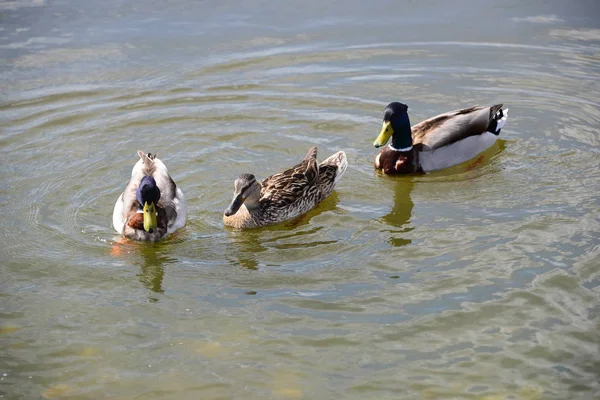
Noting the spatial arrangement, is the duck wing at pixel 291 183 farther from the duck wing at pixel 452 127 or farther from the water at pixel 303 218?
the duck wing at pixel 452 127

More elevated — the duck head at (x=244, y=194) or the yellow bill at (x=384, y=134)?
the yellow bill at (x=384, y=134)

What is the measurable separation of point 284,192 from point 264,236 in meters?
0.62

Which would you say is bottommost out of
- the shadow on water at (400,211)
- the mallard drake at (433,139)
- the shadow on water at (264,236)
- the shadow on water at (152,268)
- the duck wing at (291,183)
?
the shadow on water at (152,268)

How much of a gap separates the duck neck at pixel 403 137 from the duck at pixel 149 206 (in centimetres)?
278

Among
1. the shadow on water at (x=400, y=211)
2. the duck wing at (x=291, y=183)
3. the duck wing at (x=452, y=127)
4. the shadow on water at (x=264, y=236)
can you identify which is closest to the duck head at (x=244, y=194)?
the duck wing at (x=291, y=183)

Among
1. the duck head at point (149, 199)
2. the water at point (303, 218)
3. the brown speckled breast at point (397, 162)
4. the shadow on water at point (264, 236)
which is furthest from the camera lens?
the brown speckled breast at point (397, 162)

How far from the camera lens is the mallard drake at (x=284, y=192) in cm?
913

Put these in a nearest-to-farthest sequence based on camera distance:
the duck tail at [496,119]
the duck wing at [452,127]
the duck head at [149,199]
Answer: the duck head at [149,199], the duck wing at [452,127], the duck tail at [496,119]

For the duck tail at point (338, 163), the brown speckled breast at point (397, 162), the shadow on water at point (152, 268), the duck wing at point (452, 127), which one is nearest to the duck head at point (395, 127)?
the brown speckled breast at point (397, 162)

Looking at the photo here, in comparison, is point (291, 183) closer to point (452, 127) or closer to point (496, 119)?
point (452, 127)

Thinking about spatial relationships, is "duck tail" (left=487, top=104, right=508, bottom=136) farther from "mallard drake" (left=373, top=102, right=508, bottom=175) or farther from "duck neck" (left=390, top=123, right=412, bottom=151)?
"duck neck" (left=390, top=123, right=412, bottom=151)

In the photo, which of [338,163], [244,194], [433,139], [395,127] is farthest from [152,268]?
[433,139]

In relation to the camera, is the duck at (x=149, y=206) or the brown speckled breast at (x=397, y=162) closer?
the duck at (x=149, y=206)

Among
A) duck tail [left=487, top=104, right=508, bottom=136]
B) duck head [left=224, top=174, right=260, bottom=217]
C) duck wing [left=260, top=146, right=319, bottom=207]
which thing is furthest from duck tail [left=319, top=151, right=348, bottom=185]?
duck tail [left=487, top=104, right=508, bottom=136]
